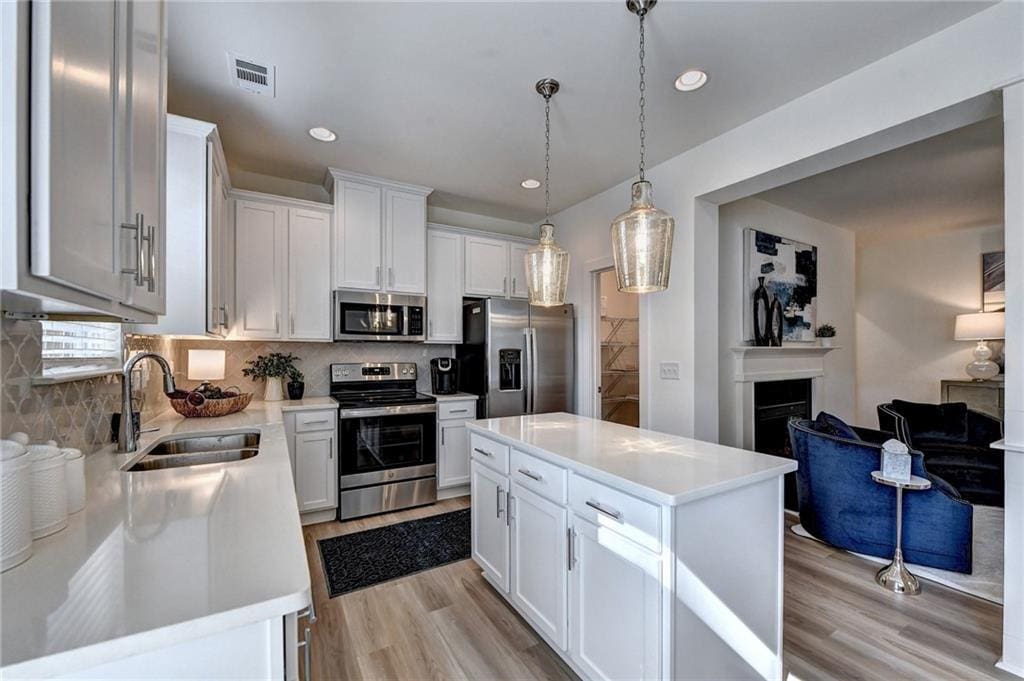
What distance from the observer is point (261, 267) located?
333cm

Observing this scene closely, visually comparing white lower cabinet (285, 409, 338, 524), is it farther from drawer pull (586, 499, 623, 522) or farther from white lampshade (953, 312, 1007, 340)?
white lampshade (953, 312, 1007, 340)

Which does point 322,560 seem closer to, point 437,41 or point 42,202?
point 42,202

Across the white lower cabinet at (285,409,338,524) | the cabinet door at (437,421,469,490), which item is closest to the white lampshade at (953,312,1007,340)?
the cabinet door at (437,421,469,490)

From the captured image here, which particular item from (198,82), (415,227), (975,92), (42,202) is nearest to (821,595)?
(975,92)

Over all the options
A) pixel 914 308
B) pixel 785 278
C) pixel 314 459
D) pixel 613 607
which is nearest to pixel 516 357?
pixel 314 459

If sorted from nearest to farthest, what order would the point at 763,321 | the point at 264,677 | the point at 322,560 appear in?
the point at 264,677, the point at 322,560, the point at 763,321

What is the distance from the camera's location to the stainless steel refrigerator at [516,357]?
155 inches

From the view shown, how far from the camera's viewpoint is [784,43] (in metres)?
2.11

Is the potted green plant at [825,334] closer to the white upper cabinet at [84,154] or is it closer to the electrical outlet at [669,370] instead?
the electrical outlet at [669,370]

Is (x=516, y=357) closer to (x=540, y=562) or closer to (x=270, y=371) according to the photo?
(x=270, y=371)

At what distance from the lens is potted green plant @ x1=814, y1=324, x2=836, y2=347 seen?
5.00 meters

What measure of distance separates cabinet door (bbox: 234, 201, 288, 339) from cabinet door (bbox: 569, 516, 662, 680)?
2842mm

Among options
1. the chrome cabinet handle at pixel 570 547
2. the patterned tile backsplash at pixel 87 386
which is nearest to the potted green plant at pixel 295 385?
the patterned tile backsplash at pixel 87 386

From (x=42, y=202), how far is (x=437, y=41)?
1.91 metres
